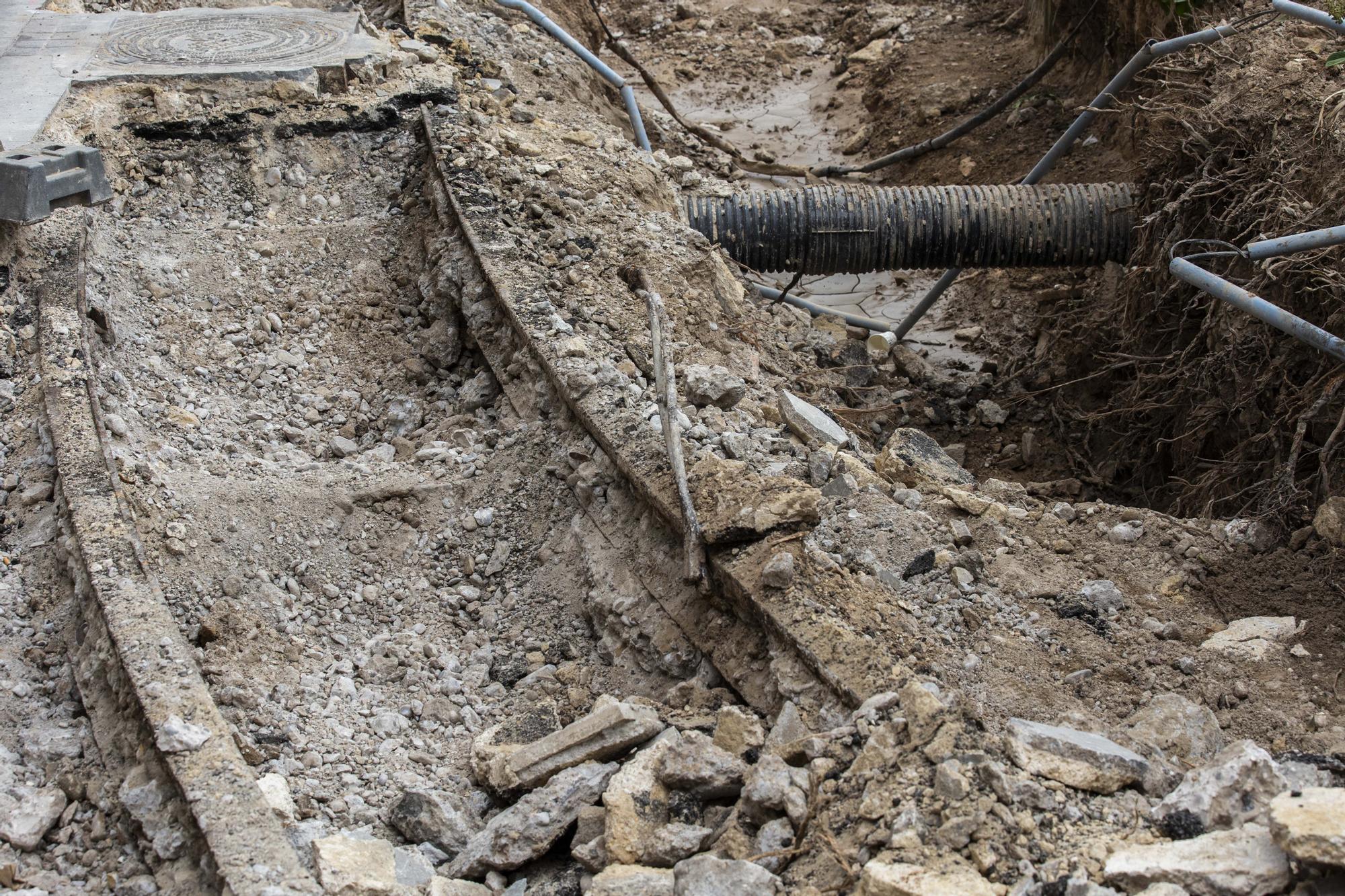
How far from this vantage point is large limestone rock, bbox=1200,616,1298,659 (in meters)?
3.00

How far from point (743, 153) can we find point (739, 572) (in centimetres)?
586

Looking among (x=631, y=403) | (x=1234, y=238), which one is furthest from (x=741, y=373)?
(x=1234, y=238)

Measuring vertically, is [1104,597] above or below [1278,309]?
below

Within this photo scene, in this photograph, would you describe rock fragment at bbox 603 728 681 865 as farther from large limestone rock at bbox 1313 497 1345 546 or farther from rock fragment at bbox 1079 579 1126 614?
large limestone rock at bbox 1313 497 1345 546

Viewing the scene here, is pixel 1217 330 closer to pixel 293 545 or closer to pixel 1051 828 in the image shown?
pixel 1051 828

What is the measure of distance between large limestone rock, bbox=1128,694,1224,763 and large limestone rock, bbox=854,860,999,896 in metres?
0.72

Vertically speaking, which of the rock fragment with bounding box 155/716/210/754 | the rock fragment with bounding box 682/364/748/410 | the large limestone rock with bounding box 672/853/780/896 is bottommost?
the large limestone rock with bounding box 672/853/780/896

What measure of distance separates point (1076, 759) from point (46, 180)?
3916mm

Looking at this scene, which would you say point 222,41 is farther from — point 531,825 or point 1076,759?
point 1076,759

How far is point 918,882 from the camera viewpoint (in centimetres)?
210

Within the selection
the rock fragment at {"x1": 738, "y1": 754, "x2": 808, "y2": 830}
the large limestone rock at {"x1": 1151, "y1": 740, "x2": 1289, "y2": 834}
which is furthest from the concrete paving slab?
the large limestone rock at {"x1": 1151, "y1": 740, "x2": 1289, "y2": 834}

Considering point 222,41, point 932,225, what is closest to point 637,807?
point 932,225

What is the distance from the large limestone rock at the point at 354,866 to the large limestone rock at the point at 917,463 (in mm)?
2045

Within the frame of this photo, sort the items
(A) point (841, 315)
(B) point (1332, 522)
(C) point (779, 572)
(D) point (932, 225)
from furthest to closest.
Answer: (A) point (841, 315) < (D) point (932, 225) < (B) point (1332, 522) < (C) point (779, 572)
